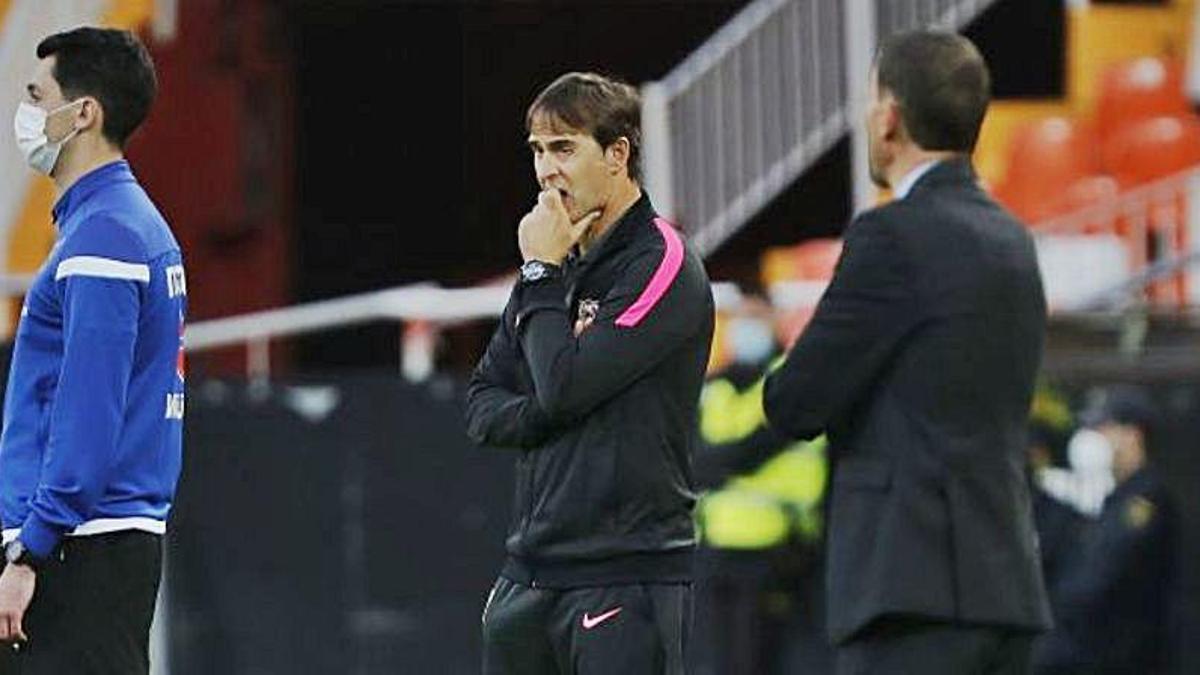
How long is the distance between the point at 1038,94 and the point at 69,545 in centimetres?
1595

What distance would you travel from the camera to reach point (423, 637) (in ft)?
42.0

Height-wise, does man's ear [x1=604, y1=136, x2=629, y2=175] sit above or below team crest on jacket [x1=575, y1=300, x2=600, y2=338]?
above

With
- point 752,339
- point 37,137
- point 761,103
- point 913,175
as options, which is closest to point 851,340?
point 913,175

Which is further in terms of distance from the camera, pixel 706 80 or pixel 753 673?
pixel 706 80

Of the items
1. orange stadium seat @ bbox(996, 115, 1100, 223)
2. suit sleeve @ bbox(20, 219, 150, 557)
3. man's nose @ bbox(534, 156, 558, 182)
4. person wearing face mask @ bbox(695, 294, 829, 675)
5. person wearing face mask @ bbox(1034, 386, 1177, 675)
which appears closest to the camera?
suit sleeve @ bbox(20, 219, 150, 557)

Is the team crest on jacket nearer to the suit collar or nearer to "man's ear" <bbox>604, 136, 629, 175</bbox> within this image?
"man's ear" <bbox>604, 136, 629, 175</bbox>

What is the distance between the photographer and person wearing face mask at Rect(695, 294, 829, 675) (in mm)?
12195

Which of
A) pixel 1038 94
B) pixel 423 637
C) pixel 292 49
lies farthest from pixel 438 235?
pixel 423 637

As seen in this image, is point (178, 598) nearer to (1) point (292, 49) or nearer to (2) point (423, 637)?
(2) point (423, 637)

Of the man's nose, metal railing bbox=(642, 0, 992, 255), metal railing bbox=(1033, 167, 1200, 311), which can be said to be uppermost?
the man's nose

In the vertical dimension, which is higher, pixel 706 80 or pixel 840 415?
pixel 840 415

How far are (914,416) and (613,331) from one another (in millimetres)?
809

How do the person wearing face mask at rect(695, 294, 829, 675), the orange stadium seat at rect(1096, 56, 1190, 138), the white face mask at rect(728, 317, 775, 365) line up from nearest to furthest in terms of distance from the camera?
the person wearing face mask at rect(695, 294, 829, 675), the white face mask at rect(728, 317, 775, 365), the orange stadium seat at rect(1096, 56, 1190, 138)

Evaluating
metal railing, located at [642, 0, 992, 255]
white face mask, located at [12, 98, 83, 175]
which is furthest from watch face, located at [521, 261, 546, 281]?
metal railing, located at [642, 0, 992, 255]
